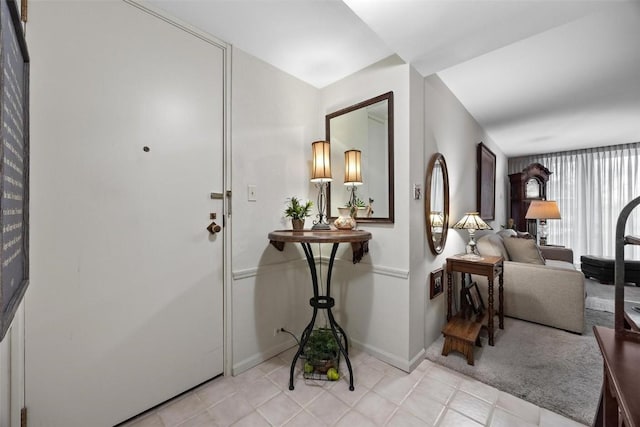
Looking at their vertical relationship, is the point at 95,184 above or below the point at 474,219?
above

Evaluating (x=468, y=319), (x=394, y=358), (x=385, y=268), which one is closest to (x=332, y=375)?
(x=394, y=358)

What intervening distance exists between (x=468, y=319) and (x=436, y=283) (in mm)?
482

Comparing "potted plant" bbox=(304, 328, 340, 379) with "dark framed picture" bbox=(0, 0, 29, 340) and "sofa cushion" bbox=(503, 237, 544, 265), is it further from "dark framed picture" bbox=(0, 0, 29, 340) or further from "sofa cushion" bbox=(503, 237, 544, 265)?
"sofa cushion" bbox=(503, 237, 544, 265)

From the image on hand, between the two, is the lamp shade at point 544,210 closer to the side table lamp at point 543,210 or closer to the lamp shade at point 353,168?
the side table lamp at point 543,210

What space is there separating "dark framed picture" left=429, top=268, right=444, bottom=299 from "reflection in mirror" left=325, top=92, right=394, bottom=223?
0.70m

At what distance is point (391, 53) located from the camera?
191cm

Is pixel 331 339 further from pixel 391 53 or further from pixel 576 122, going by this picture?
pixel 576 122

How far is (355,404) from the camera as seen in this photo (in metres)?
1.52

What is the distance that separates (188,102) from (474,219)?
8.31 feet

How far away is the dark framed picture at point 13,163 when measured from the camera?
578 mm

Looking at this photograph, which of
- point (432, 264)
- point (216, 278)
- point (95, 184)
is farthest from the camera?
point (432, 264)

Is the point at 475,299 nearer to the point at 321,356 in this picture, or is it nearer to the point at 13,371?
the point at 321,356

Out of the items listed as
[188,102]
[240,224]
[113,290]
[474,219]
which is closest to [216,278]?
[240,224]

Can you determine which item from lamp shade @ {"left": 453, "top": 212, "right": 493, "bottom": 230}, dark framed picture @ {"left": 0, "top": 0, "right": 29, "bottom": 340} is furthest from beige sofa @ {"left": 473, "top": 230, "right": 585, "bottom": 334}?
dark framed picture @ {"left": 0, "top": 0, "right": 29, "bottom": 340}
